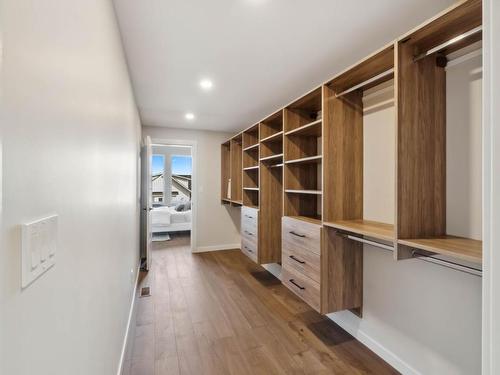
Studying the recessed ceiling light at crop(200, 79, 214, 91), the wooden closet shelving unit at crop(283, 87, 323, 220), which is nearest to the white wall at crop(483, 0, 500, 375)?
the wooden closet shelving unit at crop(283, 87, 323, 220)

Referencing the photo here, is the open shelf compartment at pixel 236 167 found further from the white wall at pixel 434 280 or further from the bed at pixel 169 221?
the white wall at pixel 434 280

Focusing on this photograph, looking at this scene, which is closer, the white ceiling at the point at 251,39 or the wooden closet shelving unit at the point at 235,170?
the white ceiling at the point at 251,39

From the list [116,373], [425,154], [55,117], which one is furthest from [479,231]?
[116,373]

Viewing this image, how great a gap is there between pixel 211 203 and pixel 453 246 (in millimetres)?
4127

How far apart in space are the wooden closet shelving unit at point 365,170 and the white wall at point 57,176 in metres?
1.53

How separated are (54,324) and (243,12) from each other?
1.78 m

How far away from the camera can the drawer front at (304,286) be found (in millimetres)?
2064

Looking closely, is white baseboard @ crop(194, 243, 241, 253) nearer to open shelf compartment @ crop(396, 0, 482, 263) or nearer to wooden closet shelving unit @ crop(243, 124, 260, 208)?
wooden closet shelving unit @ crop(243, 124, 260, 208)

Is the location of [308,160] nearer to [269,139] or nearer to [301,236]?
[301,236]

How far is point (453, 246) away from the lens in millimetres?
1298

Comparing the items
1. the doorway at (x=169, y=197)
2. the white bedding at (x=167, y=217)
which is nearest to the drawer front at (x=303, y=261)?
the doorway at (x=169, y=197)

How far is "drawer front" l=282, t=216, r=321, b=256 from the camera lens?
2.12 m

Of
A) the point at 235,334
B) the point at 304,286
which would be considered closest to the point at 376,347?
the point at 304,286

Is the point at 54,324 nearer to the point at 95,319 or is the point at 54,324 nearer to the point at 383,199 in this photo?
the point at 95,319
